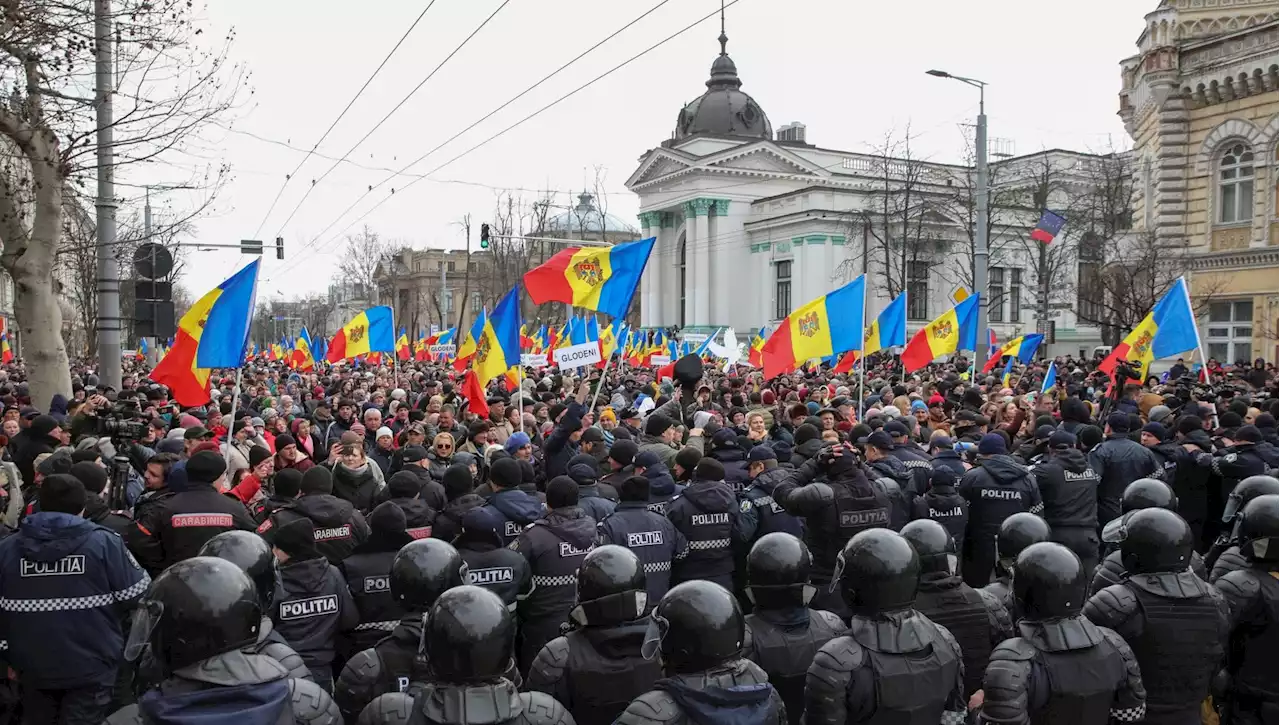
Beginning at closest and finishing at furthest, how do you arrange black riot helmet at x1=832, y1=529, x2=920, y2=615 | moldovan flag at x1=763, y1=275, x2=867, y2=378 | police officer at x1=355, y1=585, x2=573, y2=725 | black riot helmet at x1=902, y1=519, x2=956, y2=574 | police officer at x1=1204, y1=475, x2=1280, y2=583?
police officer at x1=355, y1=585, x2=573, y2=725 → black riot helmet at x1=832, y1=529, x2=920, y2=615 → black riot helmet at x1=902, y1=519, x2=956, y2=574 → police officer at x1=1204, y1=475, x2=1280, y2=583 → moldovan flag at x1=763, y1=275, x2=867, y2=378

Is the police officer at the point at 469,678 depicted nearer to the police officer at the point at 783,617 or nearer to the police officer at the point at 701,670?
the police officer at the point at 701,670

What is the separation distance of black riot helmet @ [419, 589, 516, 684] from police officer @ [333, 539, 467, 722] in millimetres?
917

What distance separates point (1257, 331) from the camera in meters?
27.4

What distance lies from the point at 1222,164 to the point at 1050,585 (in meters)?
29.5

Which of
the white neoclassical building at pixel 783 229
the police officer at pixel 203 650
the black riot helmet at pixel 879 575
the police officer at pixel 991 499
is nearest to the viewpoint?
the police officer at pixel 203 650

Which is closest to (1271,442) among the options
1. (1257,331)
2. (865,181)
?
(1257,331)

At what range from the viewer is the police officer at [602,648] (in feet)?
13.5

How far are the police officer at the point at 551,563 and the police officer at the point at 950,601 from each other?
1793 mm

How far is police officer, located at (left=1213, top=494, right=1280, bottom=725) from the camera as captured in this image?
15.1 ft

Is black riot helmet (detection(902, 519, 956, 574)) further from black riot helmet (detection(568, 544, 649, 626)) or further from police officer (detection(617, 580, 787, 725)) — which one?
police officer (detection(617, 580, 787, 725))

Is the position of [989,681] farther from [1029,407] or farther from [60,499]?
[1029,407]

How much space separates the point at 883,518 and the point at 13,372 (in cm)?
2344

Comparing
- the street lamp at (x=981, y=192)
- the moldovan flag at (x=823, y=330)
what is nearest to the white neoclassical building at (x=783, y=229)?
the street lamp at (x=981, y=192)

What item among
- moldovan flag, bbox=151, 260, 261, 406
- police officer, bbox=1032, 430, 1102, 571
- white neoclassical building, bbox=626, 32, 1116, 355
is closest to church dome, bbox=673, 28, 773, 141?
white neoclassical building, bbox=626, 32, 1116, 355
